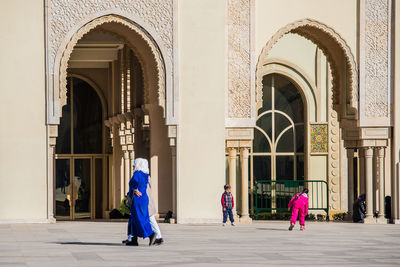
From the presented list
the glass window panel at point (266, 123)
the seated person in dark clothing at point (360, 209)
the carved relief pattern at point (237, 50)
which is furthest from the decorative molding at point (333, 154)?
the carved relief pattern at point (237, 50)

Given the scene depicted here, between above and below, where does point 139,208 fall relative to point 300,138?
below

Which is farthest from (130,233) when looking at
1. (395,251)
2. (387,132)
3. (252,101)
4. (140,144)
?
(140,144)

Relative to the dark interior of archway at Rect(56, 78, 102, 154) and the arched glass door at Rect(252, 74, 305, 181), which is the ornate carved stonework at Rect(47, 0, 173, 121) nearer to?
the arched glass door at Rect(252, 74, 305, 181)

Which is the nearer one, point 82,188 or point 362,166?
point 362,166

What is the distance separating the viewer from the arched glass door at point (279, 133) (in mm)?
22594

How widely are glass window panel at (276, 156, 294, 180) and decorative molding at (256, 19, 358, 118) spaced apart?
5274 mm

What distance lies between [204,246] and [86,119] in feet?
41.7

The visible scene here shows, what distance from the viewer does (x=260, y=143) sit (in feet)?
74.3

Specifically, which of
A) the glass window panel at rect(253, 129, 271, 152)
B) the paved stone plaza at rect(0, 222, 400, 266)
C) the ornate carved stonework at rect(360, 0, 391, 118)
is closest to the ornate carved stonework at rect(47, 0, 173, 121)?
the paved stone plaza at rect(0, 222, 400, 266)

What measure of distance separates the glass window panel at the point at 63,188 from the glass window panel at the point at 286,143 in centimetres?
541

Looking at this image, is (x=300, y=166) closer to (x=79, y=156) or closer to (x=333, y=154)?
(x=333, y=154)

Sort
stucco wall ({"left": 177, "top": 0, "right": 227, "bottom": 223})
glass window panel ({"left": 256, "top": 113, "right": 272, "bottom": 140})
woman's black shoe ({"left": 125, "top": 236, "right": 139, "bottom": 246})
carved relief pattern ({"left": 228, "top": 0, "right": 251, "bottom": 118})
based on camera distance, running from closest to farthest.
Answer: woman's black shoe ({"left": 125, "top": 236, "right": 139, "bottom": 246}) → stucco wall ({"left": 177, "top": 0, "right": 227, "bottom": 223}) → carved relief pattern ({"left": 228, "top": 0, "right": 251, "bottom": 118}) → glass window panel ({"left": 256, "top": 113, "right": 272, "bottom": 140})

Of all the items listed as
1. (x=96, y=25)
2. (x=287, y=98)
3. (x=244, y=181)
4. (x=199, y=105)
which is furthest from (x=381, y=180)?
(x=287, y=98)

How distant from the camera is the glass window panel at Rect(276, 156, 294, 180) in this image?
22.6 meters
